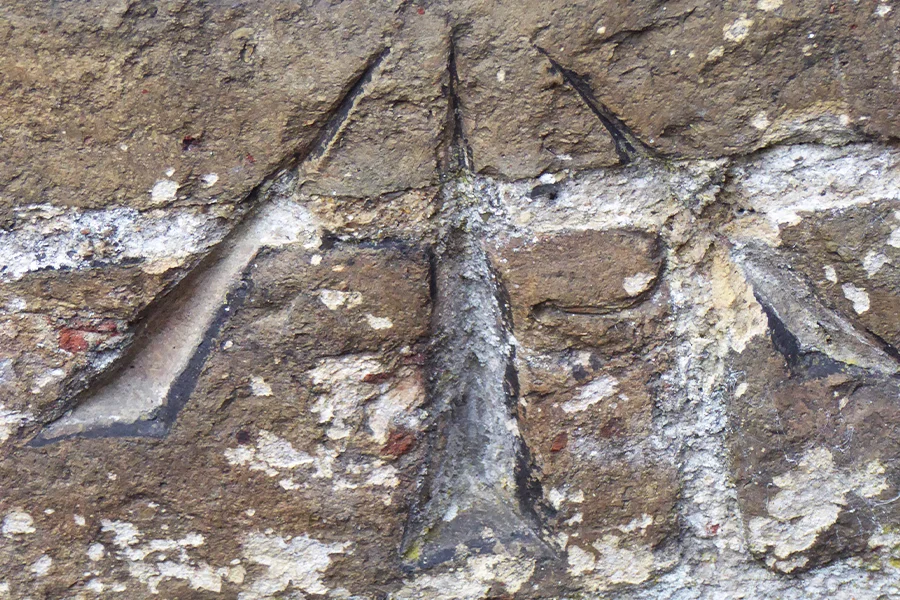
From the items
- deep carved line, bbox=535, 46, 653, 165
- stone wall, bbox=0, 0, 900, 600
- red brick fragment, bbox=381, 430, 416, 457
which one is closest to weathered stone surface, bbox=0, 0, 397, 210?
stone wall, bbox=0, 0, 900, 600

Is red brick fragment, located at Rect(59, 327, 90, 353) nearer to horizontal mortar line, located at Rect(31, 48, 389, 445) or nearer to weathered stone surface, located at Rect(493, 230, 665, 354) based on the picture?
horizontal mortar line, located at Rect(31, 48, 389, 445)

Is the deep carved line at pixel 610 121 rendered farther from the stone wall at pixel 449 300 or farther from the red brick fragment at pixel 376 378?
the red brick fragment at pixel 376 378

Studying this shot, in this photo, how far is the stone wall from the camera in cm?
53

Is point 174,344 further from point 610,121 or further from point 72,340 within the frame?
point 610,121

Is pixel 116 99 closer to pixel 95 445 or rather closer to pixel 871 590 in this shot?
pixel 95 445

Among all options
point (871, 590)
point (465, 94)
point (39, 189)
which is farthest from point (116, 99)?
point (871, 590)

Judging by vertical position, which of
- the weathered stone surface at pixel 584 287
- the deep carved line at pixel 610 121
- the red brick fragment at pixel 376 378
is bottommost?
the red brick fragment at pixel 376 378

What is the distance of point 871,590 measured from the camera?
2.30ft

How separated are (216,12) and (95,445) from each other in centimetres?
36

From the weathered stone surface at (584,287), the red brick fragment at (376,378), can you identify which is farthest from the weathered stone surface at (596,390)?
the red brick fragment at (376,378)

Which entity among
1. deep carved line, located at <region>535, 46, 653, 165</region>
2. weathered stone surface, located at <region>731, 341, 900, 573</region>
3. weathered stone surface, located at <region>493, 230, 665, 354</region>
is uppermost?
deep carved line, located at <region>535, 46, 653, 165</region>

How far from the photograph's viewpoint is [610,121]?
1.85 feet

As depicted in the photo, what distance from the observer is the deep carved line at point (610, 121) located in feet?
1.79

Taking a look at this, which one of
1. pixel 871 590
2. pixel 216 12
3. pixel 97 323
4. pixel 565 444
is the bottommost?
pixel 871 590
